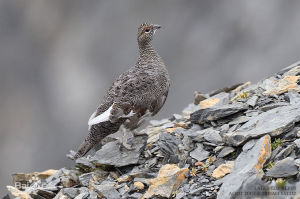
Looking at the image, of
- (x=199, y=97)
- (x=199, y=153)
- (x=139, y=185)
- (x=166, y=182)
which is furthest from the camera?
(x=199, y=97)

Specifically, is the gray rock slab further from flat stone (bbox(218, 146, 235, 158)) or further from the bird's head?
the bird's head

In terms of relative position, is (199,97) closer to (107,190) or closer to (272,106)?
(272,106)

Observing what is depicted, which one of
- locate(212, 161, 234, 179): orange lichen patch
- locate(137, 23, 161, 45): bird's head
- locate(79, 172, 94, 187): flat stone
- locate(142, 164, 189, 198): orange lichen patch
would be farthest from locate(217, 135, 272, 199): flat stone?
locate(137, 23, 161, 45): bird's head

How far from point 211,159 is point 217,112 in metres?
1.70

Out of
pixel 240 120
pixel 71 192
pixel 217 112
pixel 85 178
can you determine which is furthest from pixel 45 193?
pixel 240 120

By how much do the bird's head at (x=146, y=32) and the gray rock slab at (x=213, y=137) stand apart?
3104 mm

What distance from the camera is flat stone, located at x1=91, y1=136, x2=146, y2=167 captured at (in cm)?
1038

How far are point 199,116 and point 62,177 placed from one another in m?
4.07

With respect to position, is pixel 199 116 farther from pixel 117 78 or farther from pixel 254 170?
pixel 254 170

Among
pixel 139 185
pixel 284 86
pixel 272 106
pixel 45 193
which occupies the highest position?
pixel 284 86

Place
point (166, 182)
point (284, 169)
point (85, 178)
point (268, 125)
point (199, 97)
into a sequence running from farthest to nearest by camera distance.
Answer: point (199, 97)
point (85, 178)
point (268, 125)
point (166, 182)
point (284, 169)

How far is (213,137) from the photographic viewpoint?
31.1ft

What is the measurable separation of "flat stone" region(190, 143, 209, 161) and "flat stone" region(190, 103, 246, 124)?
3.30ft

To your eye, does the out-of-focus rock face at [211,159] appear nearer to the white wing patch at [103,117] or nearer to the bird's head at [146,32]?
the white wing patch at [103,117]
